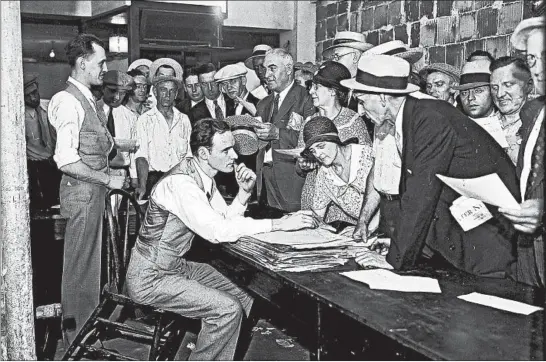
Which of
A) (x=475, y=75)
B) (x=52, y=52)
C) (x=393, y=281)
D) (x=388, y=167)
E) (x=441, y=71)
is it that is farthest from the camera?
(x=52, y=52)

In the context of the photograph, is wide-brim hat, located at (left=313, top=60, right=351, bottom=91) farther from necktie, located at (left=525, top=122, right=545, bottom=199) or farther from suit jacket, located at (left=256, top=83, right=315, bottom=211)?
necktie, located at (left=525, top=122, right=545, bottom=199)

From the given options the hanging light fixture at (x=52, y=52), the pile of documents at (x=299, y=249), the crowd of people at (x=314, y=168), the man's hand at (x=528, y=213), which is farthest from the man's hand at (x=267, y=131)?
the hanging light fixture at (x=52, y=52)

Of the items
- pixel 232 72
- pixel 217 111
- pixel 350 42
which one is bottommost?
pixel 217 111

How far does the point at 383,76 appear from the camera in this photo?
9.23ft

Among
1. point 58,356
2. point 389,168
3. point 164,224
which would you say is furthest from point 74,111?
point 389,168

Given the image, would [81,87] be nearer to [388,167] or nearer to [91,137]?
[91,137]

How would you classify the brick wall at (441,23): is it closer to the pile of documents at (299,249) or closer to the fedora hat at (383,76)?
the fedora hat at (383,76)

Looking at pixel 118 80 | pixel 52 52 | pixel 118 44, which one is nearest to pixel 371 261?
pixel 118 80

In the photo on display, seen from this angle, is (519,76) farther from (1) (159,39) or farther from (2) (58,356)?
(1) (159,39)

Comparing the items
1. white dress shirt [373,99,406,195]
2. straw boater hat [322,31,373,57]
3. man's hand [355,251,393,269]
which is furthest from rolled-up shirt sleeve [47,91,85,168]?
straw boater hat [322,31,373,57]

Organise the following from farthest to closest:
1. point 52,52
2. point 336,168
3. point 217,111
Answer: point 52,52 < point 217,111 < point 336,168

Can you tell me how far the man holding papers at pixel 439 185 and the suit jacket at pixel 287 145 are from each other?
1.85 m

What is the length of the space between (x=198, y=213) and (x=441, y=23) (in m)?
3.78

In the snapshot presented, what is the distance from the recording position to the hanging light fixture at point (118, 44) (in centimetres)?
898
